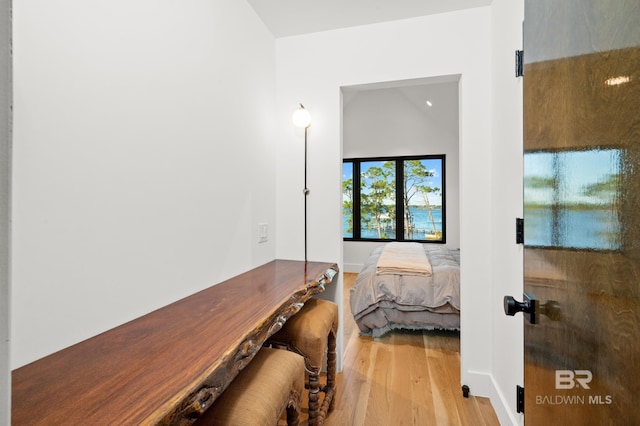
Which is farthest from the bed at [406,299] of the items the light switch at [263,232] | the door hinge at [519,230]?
the door hinge at [519,230]

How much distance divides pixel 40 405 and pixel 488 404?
225cm

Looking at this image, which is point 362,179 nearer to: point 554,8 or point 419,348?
point 419,348

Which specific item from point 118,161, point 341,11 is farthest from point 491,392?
point 341,11

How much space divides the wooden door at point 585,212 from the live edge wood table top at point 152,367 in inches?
33.4

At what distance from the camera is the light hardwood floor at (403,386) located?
1850mm

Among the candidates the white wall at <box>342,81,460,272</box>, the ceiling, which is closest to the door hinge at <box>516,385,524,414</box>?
the ceiling

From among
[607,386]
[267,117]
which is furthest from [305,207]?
[607,386]

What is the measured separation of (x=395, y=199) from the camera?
19.7ft

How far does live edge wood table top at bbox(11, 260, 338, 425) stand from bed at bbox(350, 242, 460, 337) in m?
1.77

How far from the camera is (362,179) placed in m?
6.17

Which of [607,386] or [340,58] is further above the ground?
[340,58]

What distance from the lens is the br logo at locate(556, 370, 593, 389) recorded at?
63 centimetres

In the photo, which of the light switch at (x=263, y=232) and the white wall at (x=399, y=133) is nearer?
the light switch at (x=263, y=232)

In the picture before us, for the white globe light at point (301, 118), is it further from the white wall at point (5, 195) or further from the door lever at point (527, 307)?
the white wall at point (5, 195)
